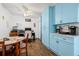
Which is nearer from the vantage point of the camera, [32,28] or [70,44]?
[70,44]

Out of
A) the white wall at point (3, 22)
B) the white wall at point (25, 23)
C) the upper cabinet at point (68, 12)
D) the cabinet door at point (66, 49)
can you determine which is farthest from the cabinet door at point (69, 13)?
the white wall at point (25, 23)

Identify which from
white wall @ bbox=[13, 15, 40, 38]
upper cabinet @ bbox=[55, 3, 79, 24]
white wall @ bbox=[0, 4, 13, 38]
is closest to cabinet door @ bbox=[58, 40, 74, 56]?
upper cabinet @ bbox=[55, 3, 79, 24]

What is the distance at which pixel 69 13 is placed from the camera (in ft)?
12.2

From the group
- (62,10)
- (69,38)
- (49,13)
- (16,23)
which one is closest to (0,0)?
(69,38)

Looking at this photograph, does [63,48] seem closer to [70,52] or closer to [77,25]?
[70,52]

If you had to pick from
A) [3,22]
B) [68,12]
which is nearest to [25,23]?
Result: [3,22]

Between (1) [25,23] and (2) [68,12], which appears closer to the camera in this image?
(2) [68,12]

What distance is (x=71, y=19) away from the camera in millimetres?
3617

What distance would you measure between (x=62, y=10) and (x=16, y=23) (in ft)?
21.3

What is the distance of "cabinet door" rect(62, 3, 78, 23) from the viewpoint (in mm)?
3353

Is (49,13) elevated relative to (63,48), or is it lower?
elevated

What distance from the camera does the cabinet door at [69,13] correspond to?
3.35 m

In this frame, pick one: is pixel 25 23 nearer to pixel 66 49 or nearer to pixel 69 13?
pixel 69 13

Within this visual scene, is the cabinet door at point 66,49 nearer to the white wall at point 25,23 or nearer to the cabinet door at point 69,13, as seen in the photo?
the cabinet door at point 69,13
